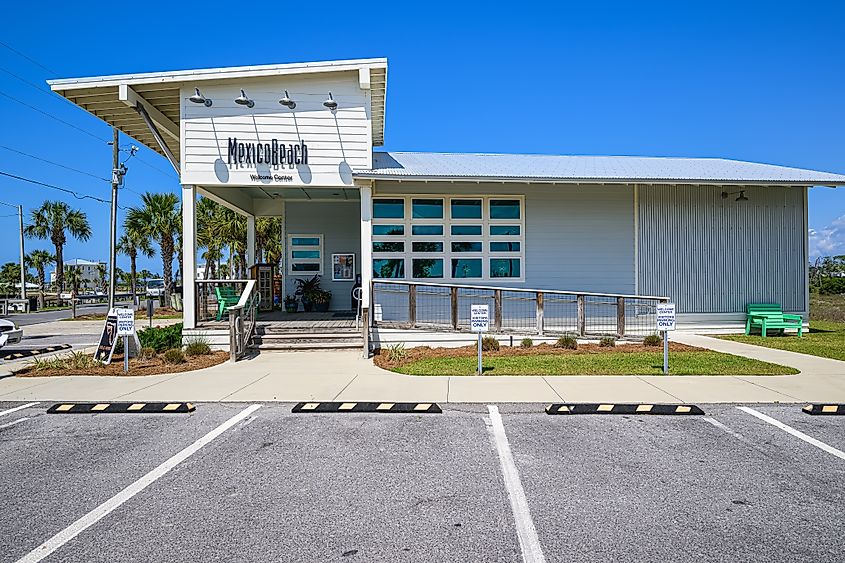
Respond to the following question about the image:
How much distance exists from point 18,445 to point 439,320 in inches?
364

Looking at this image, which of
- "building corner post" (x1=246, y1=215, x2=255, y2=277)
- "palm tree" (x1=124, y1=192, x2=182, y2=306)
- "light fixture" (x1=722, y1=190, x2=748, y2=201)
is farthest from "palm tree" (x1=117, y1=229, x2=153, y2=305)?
"light fixture" (x1=722, y1=190, x2=748, y2=201)

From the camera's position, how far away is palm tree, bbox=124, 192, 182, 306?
1298 inches

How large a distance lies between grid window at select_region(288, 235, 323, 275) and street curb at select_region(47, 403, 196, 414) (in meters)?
10.3

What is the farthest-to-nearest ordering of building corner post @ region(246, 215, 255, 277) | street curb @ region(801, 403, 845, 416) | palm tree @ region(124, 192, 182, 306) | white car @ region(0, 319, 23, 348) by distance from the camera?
palm tree @ region(124, 192, 182, 306) → building corner post @ region(246, 215, 255, 277) → white car @ region(0, 319, 23, 348) → street curb @ region(801, 403, 845, 416)

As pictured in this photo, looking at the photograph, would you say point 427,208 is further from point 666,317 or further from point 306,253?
point 666,317

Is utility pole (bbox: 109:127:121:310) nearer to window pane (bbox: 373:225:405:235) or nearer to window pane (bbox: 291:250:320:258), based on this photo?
window pane (bbox: 291:250:320:258)

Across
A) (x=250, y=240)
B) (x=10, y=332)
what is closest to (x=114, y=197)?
(x=250, y=240)

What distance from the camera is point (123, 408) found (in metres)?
7.26

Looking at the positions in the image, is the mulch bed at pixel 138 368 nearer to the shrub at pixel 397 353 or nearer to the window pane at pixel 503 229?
the shrub at pixel 397 353

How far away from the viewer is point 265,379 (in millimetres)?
9406

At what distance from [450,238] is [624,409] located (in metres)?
8.29

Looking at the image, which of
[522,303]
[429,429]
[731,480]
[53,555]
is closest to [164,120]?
[522,303]

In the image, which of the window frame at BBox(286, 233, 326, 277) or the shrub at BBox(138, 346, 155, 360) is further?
the window frame at BBox(286, 233, 326, 277)

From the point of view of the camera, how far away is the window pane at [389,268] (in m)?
14.3
